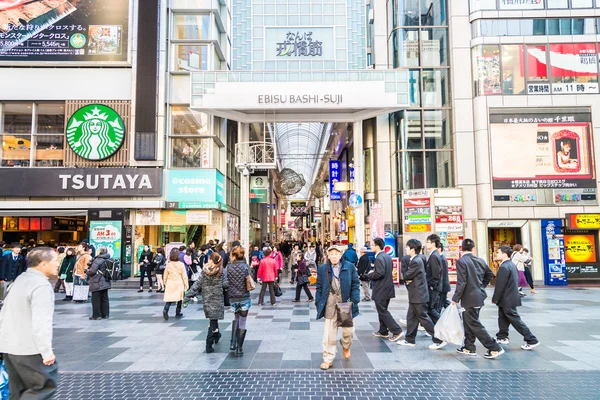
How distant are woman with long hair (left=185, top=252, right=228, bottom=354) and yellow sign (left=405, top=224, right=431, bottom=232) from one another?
11656 mm

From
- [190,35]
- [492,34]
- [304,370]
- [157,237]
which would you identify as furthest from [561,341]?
[190,35]

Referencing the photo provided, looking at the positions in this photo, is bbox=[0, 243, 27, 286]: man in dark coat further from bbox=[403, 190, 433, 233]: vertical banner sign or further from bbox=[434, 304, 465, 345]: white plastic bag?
bbox=[403, 190, 433, 233]: vertical banner sign

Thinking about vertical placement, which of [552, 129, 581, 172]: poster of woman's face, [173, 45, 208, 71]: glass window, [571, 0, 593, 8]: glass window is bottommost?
[552, 129, 581, 172]: poster of woman's face

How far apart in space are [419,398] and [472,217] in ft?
43.9

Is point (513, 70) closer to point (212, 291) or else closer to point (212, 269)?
point (212, 269)

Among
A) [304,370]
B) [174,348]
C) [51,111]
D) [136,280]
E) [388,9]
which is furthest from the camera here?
[388,9]

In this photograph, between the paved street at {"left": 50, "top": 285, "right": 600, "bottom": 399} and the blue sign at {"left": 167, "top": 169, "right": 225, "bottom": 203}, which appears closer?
the paved street at {"left": 50, "top": 285, "right": 600, "bottom": 399}

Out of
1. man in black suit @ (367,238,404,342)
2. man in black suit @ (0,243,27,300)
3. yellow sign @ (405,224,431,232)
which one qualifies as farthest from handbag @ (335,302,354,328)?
yellow sign @ (405,224,431,232)

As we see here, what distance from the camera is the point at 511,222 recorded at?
16.2 m

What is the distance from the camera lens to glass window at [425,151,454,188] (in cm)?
1745

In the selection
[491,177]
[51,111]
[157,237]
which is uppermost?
[51,111]

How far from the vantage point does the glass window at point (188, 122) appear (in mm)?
17500

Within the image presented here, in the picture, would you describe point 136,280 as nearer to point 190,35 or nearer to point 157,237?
point 157,237

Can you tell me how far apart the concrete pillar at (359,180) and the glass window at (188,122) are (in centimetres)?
710
